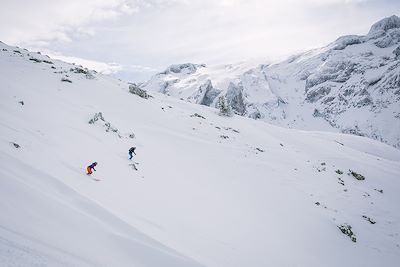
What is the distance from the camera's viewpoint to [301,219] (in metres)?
14.3

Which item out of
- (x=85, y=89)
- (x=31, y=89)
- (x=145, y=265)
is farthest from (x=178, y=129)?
(x=145, y=265)

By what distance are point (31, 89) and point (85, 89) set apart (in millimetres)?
6376

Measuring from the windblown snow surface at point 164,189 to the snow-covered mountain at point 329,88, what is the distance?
88625 mm

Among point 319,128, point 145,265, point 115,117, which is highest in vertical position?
point 115,117

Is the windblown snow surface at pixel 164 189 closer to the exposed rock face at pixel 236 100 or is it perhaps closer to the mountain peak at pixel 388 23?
the exposed rock face at pixel 236 100

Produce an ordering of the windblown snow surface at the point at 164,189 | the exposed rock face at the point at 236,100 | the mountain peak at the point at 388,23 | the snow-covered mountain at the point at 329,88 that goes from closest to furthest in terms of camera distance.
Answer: the windblown snow surface at the point at 164,189 < the exposed rock face at the point at 236,100 < the snow-covered mountain at the point at 329,88 < the mountain peak at the point at 388,23

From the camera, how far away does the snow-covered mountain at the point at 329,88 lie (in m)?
A: 116

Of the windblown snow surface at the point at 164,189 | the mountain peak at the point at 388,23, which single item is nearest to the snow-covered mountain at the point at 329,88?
the mountain peak at the point at 388,23

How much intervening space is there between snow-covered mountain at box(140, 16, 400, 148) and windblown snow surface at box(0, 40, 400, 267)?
88.6 metres

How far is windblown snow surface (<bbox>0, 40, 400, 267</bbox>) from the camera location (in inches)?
236

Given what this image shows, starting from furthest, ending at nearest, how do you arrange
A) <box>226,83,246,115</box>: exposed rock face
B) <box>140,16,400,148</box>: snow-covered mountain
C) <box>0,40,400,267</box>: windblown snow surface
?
<box>140,16,400,148</box>: snow-covered mountain < <box>226,83,246,115</box>: exposed rock face < <box>0,40,400,267</box>: windblown snow surface

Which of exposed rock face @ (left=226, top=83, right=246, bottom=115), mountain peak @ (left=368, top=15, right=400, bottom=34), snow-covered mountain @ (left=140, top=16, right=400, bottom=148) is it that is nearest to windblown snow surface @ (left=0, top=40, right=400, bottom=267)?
exposed rock face @ (left=226, top=83, right=246, bottom=115)

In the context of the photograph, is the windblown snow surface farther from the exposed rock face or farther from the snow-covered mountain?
the snow-covered mountain

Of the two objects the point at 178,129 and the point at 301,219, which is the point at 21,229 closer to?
the point at 301,219
